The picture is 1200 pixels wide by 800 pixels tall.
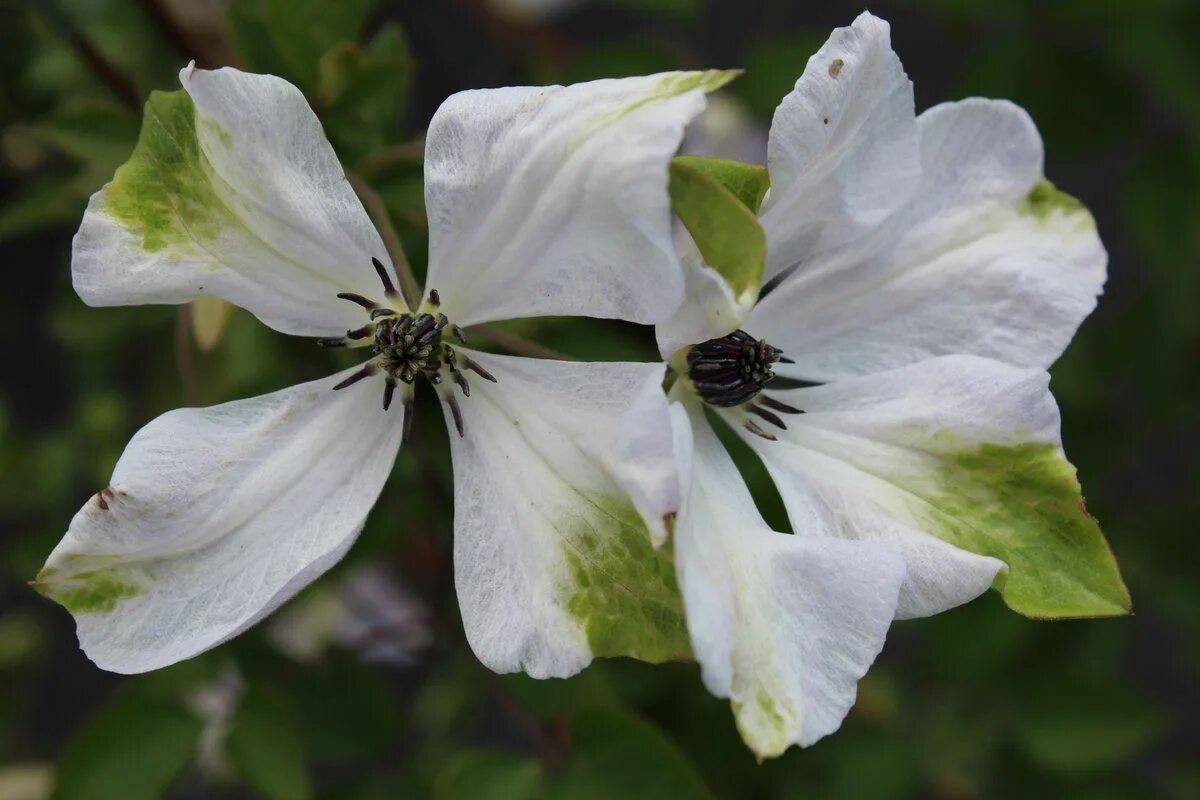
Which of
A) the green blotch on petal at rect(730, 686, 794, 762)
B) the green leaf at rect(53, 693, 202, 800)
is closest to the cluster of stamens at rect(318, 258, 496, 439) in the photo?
the green blotch on petal at rect(730, 686, 794, 762)

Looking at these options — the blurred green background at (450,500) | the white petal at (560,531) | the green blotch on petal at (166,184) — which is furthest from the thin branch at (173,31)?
the white petal at (560,531)

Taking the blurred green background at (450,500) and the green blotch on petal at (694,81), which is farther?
the blurred green background at (450,500)

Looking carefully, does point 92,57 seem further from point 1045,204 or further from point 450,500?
point 1045,204

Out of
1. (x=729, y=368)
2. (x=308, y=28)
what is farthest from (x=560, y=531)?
(x=308, y=28)

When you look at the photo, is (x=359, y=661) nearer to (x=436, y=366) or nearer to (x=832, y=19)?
(x=436, y=366)

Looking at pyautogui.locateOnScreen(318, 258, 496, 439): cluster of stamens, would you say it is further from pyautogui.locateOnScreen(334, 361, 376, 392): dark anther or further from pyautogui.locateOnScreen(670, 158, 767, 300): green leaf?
pyautogui.locateOnScreen(670, 158, 767, 300): green leaf

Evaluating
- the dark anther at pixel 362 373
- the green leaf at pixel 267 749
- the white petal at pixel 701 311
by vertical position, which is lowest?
the green leaf at pixel 267 749

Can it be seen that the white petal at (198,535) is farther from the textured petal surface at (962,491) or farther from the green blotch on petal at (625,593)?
the textured petal surface at (962,491)
